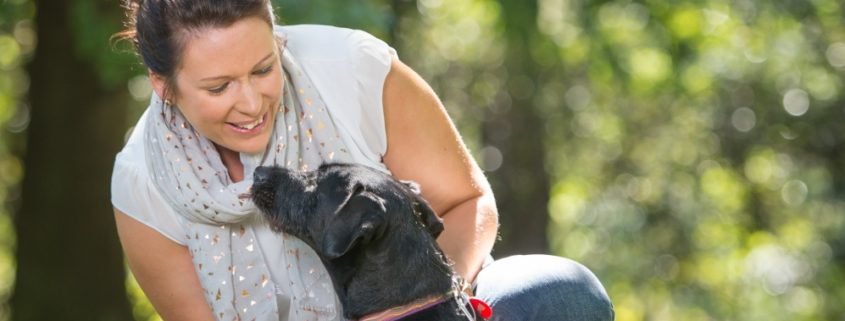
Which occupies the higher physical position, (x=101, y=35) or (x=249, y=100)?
(x=249, y=100)

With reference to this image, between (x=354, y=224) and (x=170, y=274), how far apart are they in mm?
772

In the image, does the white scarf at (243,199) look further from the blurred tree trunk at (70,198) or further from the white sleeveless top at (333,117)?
the blurred tree trunk at (70,198)

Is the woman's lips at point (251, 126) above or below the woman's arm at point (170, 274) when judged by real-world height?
above

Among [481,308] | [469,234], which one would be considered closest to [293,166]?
[469,234]

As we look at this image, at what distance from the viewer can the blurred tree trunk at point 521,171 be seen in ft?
42.3

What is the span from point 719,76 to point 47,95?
29.8ft

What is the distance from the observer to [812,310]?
1761 cm

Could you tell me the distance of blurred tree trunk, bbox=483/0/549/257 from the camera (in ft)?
42.3

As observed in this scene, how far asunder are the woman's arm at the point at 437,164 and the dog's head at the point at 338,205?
6.0 inches

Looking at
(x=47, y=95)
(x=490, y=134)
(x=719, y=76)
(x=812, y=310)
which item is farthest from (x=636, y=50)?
(x=812, y=310)

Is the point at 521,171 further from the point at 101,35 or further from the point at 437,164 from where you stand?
the point at 437,164

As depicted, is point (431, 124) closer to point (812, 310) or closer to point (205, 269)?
point (205, 269)

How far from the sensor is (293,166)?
4152mm

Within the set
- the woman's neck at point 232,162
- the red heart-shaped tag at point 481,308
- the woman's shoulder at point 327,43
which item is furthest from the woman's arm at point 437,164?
the woman's neck at point 232,162
